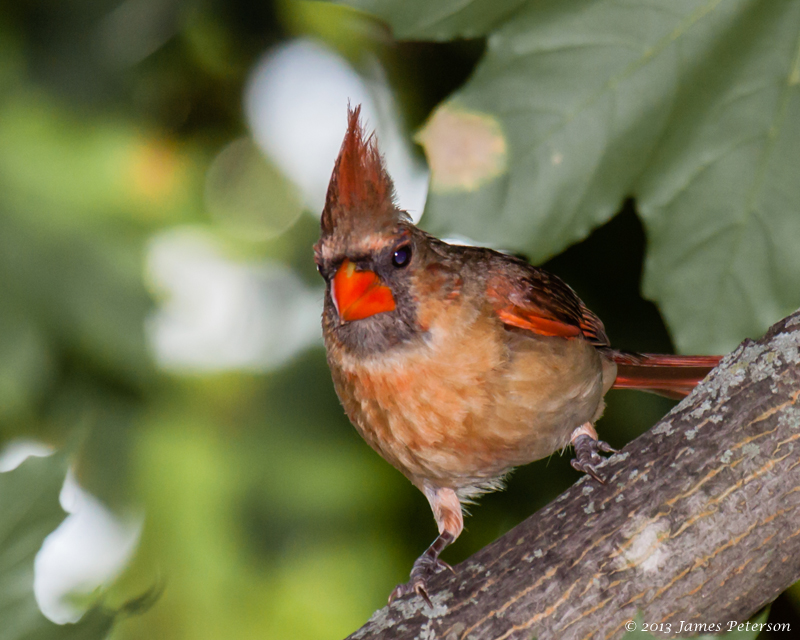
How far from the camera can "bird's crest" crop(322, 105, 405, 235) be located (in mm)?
2271

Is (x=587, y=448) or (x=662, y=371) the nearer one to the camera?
(x=587, y=448)

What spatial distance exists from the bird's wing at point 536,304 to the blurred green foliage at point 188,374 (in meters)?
0.39

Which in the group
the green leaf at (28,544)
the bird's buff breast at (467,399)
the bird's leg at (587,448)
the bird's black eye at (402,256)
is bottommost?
the bird's leg at (587,448)

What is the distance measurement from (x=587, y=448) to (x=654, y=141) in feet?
3.60

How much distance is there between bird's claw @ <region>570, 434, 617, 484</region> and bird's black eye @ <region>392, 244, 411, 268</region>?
2.56 feet

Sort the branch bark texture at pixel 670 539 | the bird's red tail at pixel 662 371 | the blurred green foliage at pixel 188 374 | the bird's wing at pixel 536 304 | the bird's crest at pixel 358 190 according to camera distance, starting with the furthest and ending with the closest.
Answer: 1. the blurred green foliage at pixel 188 374
2. the bird's red tail at pixel 662 371
3. the bird's wing at pixel 536 304
4. the bird's crest at pixel 358 190
5. the branch bark texture at pixel 670 539

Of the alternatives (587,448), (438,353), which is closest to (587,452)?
(587,448)

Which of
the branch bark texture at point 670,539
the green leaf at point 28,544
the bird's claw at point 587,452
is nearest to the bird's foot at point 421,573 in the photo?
the branch bark texture at point 670,539

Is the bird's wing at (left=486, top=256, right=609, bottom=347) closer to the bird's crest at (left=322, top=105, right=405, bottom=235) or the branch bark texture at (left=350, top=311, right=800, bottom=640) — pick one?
the bird's crest at (left=322, top=105, right=405, bottom=235)

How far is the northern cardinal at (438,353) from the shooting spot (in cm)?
240

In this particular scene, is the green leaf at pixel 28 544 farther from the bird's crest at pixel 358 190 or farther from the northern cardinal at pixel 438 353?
the bird's crest at pixel 358 190

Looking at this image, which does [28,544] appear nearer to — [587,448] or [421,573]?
[421,573]

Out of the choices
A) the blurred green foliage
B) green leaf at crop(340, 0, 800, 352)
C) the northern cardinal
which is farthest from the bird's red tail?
green leaf at crop(340, 0, 800, 352)

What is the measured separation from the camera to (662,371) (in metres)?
2.81
